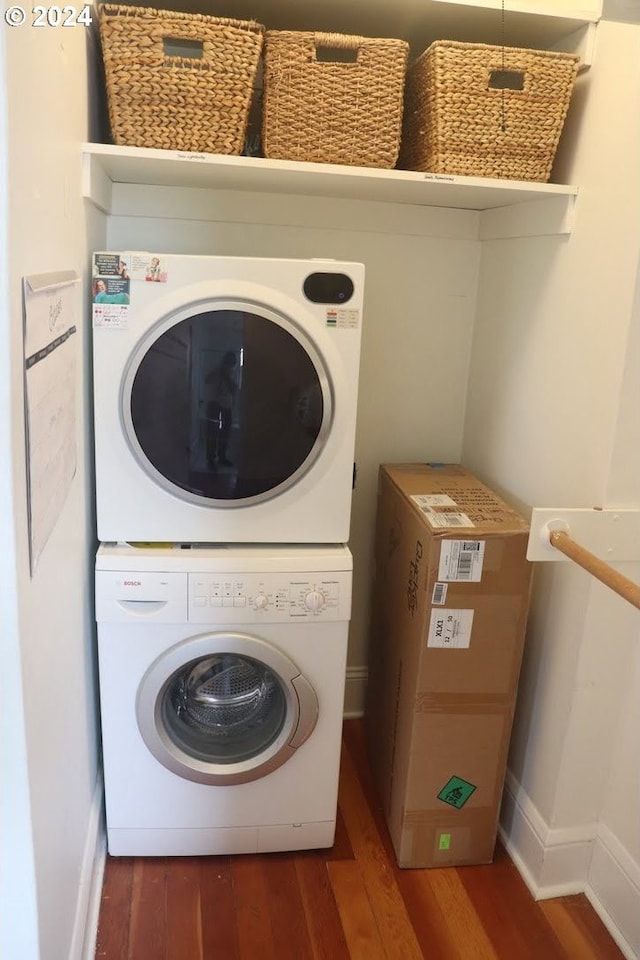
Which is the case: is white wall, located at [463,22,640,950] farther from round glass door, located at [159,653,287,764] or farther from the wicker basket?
round glass door, located at [159,653,287,764]

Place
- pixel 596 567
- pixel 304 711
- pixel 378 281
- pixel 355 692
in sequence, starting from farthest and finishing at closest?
pixel 355 692 < pixel 378 281 < pixel 304 711 < pixel 596 567

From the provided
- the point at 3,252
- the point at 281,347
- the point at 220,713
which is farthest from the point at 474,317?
the point at 3,252

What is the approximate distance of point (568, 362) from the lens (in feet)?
5.74

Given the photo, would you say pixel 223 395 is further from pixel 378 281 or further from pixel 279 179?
pixel 378 281

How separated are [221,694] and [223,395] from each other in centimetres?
77

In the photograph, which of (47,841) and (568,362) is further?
(568,362)

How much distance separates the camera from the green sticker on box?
6.15 ft

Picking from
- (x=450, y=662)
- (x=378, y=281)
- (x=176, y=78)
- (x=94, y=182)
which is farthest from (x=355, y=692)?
(x=176, y=78)

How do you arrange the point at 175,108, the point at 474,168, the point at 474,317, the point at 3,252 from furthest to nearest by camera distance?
the point at 474,317 < the point at 474,168 < the point at 175,108 < the point at 3,252

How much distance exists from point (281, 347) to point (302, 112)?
0.51 meters

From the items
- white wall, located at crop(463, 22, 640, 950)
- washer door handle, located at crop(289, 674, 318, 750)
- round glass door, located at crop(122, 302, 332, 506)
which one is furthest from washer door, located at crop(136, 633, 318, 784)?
white wall, located at crop(463, 22, 640, 950)

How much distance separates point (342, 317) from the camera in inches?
66.4

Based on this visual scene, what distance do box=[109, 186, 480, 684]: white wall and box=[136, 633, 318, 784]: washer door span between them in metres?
0.61

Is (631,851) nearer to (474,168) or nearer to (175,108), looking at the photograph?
(474,168)
